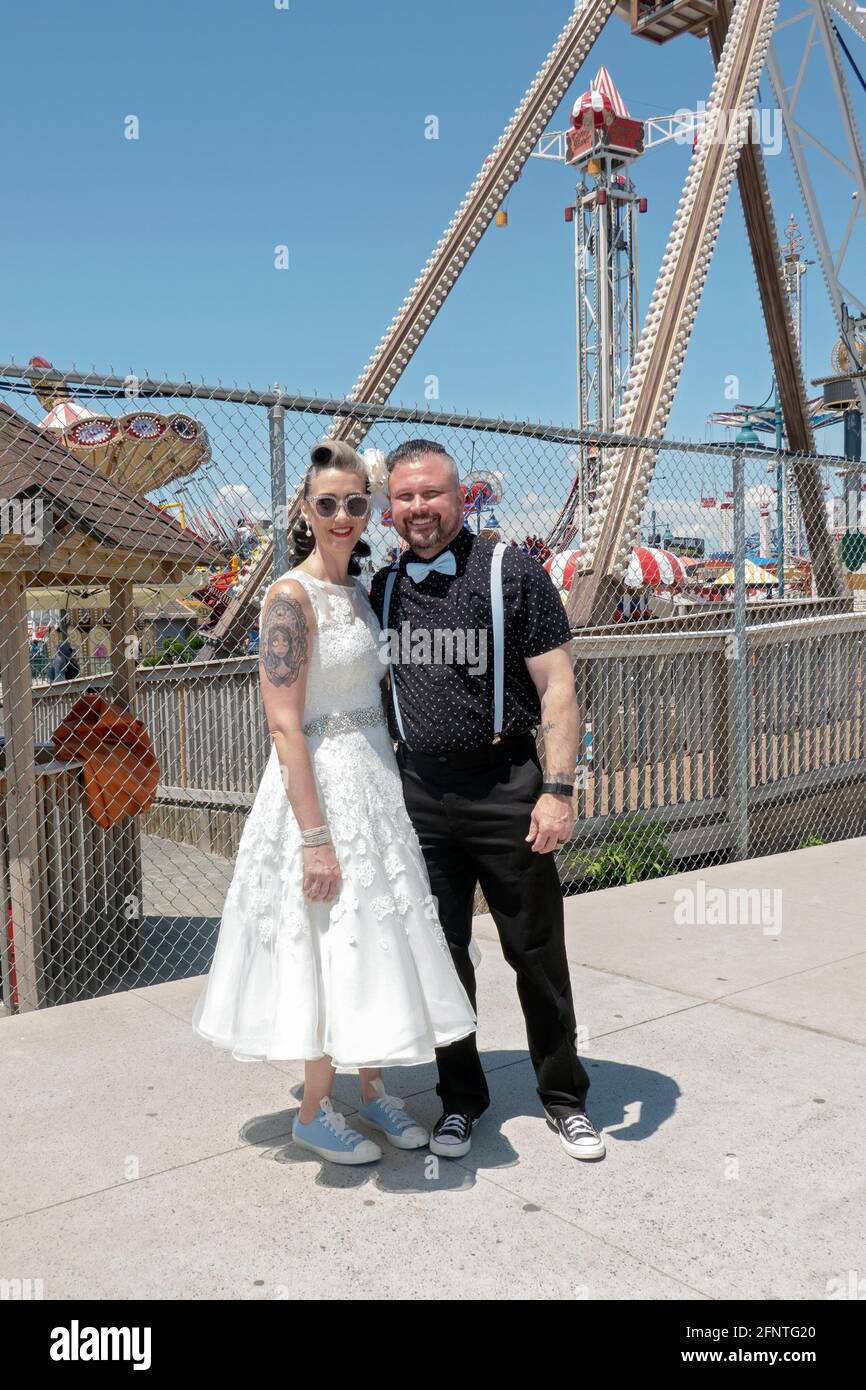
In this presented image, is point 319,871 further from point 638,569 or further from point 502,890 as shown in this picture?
point 638,569

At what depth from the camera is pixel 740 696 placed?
654cm

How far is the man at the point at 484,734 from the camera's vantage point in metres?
2.87

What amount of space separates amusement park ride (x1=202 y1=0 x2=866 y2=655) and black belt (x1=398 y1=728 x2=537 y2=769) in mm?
2329

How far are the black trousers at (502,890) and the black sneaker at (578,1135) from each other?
35mm

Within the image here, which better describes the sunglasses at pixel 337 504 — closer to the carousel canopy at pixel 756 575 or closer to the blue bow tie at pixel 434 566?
the blue bow tie at pixel 434 566

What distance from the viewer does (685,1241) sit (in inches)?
98.0

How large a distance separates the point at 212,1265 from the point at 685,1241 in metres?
1.07

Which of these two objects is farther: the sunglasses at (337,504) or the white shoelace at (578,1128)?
the white shoelace at (578,1128)

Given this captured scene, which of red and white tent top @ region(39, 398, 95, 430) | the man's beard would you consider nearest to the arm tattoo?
the man's beard

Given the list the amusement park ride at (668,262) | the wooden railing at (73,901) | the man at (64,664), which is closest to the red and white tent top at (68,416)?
the man at (64,664)

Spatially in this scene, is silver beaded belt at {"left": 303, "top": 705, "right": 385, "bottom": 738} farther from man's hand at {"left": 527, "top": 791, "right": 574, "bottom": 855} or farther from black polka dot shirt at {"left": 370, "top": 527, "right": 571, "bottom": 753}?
man's hand at {"left": 527, "top": 791, "right": 574, "bottom": 855}

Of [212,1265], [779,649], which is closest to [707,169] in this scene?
[779,649]

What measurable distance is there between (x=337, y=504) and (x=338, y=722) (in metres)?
0.56
